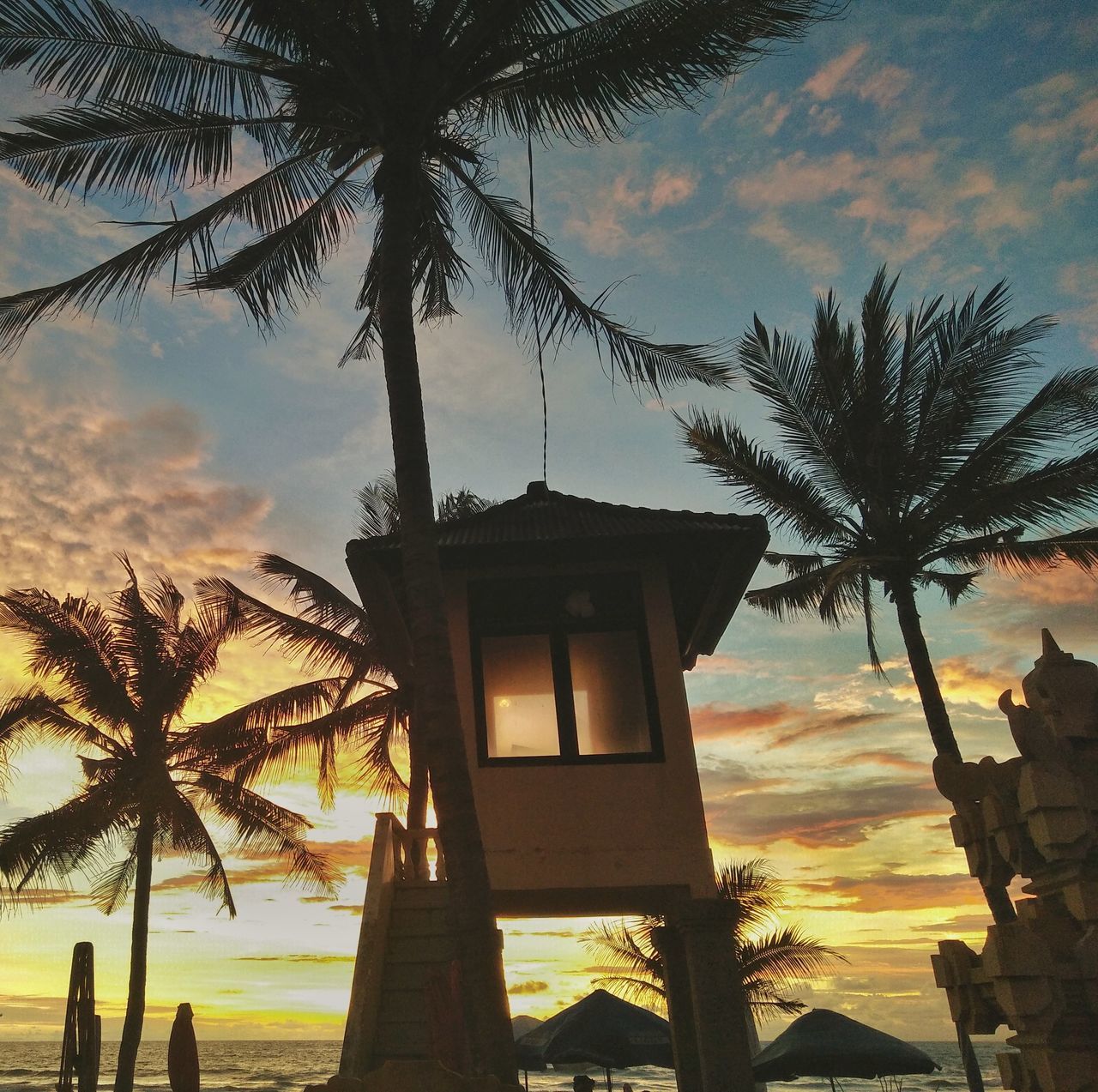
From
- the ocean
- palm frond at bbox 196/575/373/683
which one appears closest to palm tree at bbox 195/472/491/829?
palm frond at bbox 196/575/373/683

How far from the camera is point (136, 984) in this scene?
17.1m

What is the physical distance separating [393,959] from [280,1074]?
311 ft

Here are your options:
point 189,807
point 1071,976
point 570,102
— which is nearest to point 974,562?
point 570,102

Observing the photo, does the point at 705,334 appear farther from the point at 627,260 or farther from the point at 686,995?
the point at 686,995

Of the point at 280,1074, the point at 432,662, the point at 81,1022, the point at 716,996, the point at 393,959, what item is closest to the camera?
the point at 81,1022

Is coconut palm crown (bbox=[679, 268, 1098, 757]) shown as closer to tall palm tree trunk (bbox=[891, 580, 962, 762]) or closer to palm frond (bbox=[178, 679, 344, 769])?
tall palm tree trunk (bbox=[891, 580, 962, 762])

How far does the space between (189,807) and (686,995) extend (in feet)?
42.4

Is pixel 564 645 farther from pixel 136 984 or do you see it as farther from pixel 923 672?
pixel 136 984

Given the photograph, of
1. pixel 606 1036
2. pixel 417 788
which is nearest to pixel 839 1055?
pixel 606 1036

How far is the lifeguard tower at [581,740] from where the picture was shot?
341 inches

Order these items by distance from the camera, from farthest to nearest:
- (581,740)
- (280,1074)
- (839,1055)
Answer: (280,1074) → (839,1055) → (581,740)

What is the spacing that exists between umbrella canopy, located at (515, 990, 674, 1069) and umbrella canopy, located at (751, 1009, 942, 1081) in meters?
1.96

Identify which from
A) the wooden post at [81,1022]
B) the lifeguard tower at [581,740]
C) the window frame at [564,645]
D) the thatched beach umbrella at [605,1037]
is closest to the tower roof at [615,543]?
the lifeguard tower at [581,740]

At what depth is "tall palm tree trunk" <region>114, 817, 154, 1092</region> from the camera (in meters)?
16.9
